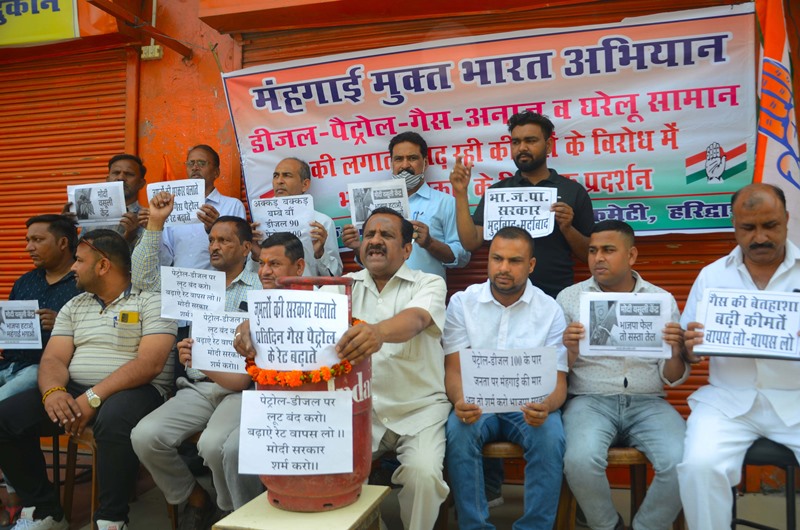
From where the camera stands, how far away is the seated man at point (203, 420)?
3.56m

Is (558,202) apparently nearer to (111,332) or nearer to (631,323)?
(631,323)

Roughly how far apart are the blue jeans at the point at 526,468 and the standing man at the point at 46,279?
2879mm

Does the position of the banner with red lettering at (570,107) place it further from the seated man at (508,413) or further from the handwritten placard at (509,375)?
the handwritten placard at (509,375)

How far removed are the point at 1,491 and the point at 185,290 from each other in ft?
7.74

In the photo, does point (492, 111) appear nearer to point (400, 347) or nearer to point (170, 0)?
point (400, 347)

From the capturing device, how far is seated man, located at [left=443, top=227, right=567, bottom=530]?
3164 mm

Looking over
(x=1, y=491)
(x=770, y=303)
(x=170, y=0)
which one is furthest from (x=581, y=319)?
(x=170, y=0)

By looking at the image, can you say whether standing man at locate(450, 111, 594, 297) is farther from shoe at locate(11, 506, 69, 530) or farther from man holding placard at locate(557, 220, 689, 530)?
shoe at locate(11, 506, 69, 530)

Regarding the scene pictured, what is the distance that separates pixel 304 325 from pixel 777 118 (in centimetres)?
307

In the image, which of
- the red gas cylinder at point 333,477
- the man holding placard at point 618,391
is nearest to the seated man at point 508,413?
the man holding placard at point 618,391

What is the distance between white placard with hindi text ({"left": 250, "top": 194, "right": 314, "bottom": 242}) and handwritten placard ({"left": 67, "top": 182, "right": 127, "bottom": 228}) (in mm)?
1036

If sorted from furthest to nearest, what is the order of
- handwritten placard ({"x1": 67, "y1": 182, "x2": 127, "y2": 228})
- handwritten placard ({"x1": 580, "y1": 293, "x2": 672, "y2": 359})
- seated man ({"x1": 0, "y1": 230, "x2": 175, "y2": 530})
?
handwritten placard ({"x1": 67, "y1": 182, "x2": 127, "y2": 228})
seated man ({"x1": 0, "y1": 230, "x2": 175, "y2": 530})
handwritten placard ({"x1": 580, "y1": 293, "x2": 672, "y2": 359})

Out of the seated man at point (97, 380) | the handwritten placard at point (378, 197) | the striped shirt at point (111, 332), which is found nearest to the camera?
the seated man at point (97, 380)

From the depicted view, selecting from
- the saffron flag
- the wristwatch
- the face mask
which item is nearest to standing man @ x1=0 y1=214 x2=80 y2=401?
the wristwatch
